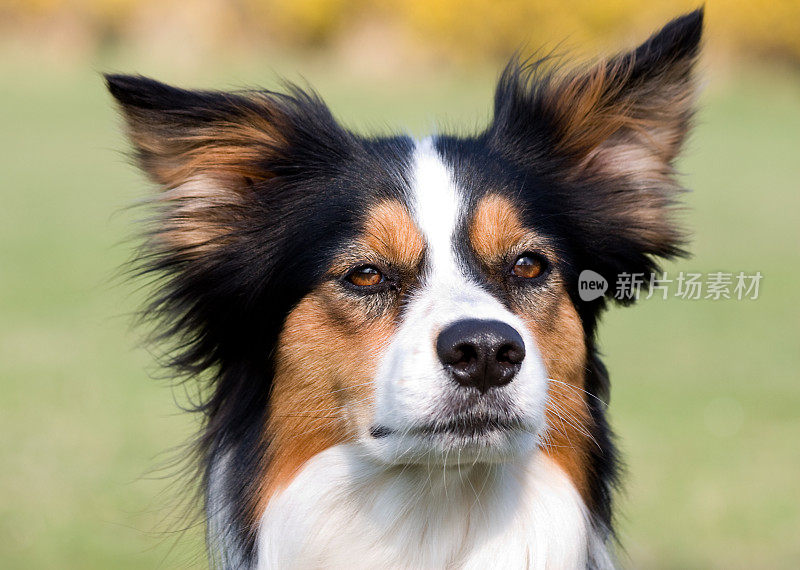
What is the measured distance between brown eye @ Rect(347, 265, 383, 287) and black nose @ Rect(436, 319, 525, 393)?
541 millimetres

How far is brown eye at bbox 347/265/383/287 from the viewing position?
386 centimetres

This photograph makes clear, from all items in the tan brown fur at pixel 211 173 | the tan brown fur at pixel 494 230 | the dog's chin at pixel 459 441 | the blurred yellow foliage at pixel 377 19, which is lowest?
the dog's chin at pixel 459 441

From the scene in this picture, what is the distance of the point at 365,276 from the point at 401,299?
0.18 meters

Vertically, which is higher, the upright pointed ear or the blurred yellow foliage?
the blurred yellow foliage

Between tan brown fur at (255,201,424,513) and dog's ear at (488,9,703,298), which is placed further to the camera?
dog's ear at (488,9,703,298)

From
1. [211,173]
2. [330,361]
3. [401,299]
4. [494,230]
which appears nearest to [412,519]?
[330,361]

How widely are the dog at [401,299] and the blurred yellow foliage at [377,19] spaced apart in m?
32.3

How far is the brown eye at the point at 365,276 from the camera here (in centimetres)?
386

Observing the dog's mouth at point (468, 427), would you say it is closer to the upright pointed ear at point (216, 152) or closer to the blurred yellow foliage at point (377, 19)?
the upright pointed ear at point (216, 152)

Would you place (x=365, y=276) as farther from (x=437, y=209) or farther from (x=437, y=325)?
(x=437, y=325)

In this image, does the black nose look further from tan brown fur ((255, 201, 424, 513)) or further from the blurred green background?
the blurred green background

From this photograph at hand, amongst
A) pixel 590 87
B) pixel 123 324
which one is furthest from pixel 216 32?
pixel 590 87

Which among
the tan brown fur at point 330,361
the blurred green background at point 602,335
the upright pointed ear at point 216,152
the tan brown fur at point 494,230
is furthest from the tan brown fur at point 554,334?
the upright pointed ear at point 216,152

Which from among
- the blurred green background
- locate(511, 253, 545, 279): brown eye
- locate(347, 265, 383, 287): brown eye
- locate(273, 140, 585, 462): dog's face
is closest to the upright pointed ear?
the blurred green background
